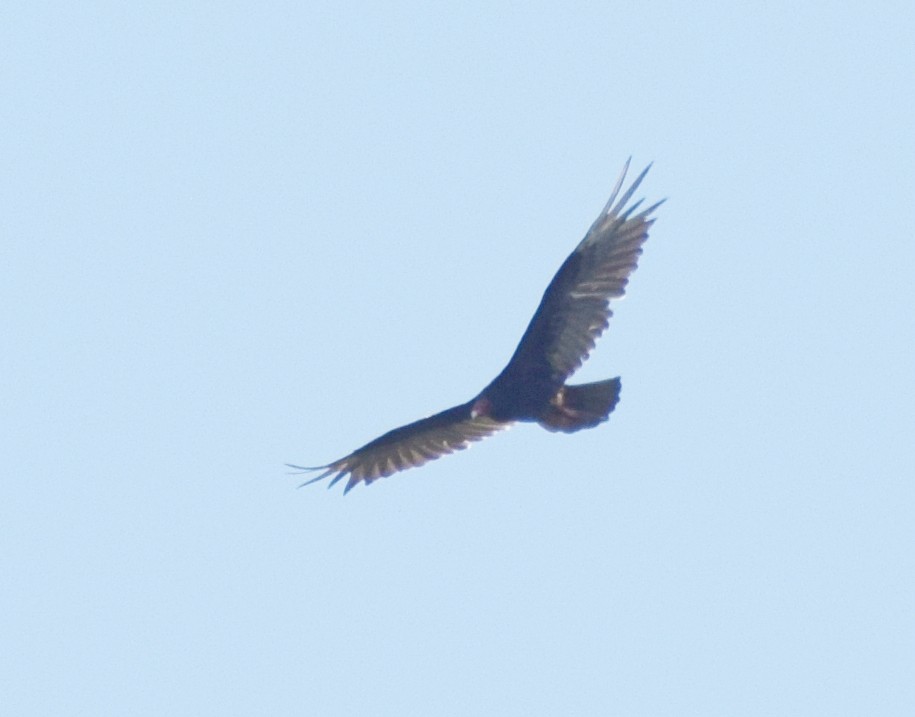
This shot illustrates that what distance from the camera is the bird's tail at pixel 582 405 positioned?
15273 mm

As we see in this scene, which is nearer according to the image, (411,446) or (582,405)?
(582,405)

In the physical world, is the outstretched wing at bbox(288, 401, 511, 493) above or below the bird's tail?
above

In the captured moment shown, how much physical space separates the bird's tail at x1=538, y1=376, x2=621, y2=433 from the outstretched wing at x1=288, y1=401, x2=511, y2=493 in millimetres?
846

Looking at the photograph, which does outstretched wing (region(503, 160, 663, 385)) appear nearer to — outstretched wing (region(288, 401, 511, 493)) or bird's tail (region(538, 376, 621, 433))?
bird's tail (region(538, 376, 621, 433))

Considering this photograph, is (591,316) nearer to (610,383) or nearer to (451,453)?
(610,383)

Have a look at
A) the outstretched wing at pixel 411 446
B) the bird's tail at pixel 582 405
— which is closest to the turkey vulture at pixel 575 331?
the bird's tail at pixel 582 405

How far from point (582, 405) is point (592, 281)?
0.88m

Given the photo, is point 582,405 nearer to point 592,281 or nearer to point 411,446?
point 592,281

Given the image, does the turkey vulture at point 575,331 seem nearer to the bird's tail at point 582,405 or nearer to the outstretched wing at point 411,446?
the bird's tail at point 582,405

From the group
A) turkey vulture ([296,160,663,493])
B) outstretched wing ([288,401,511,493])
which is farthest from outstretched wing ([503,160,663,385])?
outstretched wing ([288,401,511,493])

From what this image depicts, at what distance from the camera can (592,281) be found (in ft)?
50.1

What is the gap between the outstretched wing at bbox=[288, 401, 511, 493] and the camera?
16.4 metres

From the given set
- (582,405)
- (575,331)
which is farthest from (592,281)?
(582,405)

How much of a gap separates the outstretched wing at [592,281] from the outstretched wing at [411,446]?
3.91 feet
